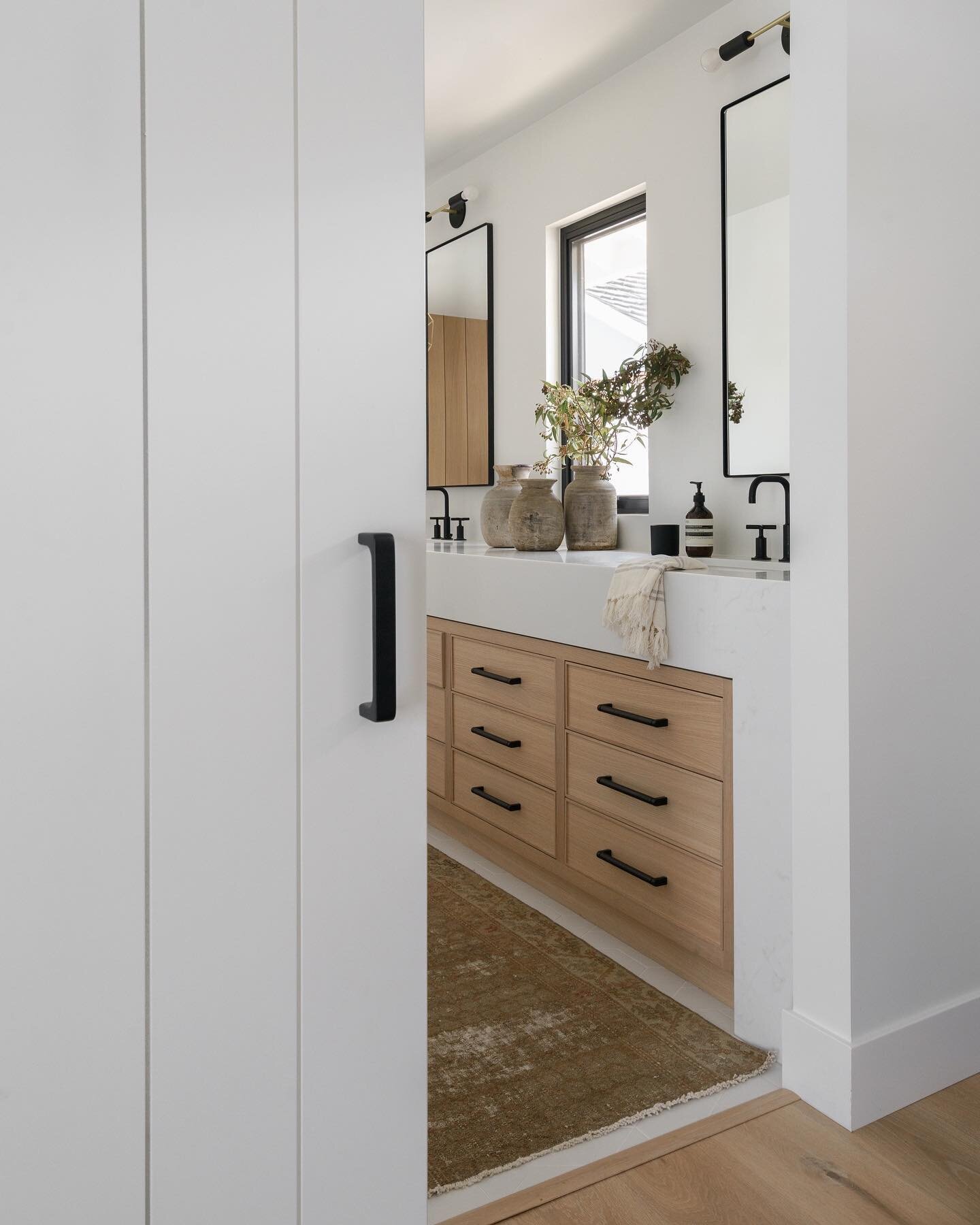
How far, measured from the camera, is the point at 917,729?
1.84m

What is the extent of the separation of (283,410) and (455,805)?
232 cm

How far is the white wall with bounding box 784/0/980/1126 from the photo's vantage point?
1.72 m

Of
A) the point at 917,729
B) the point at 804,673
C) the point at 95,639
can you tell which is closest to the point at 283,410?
the point at 95,639

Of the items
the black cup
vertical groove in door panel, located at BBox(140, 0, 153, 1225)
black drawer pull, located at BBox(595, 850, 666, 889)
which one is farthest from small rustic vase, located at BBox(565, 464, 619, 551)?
vertical groove in door panel, located at BBox(140, 0, 153, 1225)

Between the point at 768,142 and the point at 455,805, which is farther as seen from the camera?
the point at 455,805

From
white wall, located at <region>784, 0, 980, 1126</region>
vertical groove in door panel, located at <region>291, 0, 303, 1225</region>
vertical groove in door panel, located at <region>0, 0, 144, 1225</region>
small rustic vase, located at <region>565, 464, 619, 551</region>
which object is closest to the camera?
vertical groove in door panel, located at <region>0, 0, 144, 1225</region>

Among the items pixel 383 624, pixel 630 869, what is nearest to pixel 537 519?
pixel 630 869

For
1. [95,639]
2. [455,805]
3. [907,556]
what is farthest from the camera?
[455,805]

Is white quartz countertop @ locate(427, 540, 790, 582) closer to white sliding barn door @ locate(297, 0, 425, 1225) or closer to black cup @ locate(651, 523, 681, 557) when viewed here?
black cup @ locate(651, 523, 681, 557)

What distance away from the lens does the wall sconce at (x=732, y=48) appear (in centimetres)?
261

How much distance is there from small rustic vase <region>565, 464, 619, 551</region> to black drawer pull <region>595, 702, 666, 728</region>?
902mm

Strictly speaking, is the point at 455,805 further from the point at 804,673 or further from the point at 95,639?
the point at 95,639

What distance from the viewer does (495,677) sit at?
2.90 m

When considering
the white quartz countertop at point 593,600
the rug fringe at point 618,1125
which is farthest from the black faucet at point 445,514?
the rug fringe at point 618,1125
